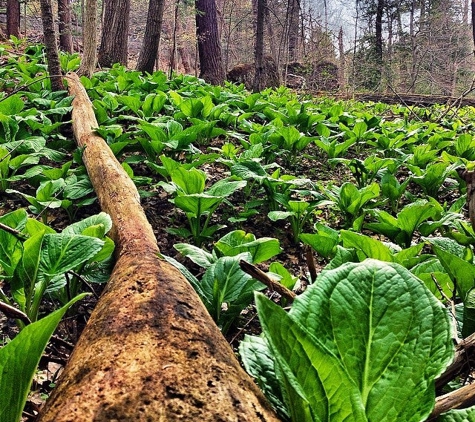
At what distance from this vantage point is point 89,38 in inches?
243

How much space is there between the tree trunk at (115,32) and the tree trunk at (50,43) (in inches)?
165

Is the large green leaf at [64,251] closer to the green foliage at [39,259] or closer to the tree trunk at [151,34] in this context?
the green foliage at [39,259]

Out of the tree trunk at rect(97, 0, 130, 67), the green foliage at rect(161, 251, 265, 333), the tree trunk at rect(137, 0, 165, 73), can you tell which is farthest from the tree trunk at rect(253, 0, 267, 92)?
the green foliage at rect(161, 251, 265, 333)

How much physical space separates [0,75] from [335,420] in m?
6.69

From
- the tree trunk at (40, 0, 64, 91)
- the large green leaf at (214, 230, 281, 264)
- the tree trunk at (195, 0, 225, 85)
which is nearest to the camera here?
the large green leaf at (214, 230, 281, 264)

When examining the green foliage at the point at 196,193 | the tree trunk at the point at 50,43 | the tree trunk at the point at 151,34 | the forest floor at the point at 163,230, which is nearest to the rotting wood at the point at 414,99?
the tree trunk at the point at 151,34

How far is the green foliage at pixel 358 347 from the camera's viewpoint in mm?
785

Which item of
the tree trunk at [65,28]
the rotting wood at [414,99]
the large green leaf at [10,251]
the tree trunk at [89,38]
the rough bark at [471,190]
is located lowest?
the large green leaf at [10,251]

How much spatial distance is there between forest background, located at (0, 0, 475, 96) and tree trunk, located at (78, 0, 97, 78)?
97.9 inches

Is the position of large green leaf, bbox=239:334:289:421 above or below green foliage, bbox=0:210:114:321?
below

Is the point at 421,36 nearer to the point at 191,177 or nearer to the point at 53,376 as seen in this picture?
the point at 191,177

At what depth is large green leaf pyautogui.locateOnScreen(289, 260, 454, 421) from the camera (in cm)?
81

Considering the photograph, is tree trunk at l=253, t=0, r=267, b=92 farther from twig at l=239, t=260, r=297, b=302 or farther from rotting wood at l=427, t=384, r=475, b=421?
rotting wood at l=427, t=384, r=475, b=421

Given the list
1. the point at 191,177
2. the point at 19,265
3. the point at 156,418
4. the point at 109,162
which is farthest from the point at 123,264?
the point at 109,162
